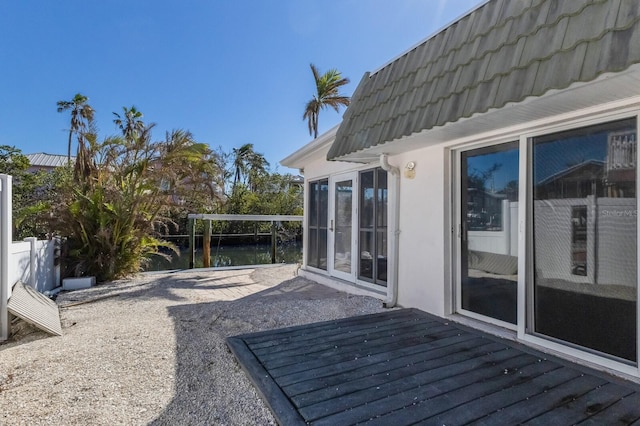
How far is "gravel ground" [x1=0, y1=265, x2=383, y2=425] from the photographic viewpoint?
2160 millimetres

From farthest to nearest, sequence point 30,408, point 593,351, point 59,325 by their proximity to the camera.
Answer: point 59,325 → point 593,351 → point 30,408

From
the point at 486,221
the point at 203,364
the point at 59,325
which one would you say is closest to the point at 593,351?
the point at 486,221

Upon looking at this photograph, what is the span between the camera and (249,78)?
13266mm

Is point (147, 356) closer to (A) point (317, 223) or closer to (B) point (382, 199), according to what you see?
(B) point (382, 199)

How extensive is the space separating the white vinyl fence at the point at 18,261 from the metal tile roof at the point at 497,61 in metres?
3.82

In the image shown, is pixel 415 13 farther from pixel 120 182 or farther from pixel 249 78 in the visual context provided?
pixel 249 78

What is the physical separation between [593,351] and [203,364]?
314 centimetres

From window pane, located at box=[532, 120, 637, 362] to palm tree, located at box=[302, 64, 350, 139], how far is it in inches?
557

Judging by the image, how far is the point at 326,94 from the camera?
1659 cm

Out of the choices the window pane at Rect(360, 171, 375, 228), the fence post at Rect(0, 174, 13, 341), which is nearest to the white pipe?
the fence post at Rect(0, 174, 13, 341)

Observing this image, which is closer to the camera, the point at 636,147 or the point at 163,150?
the point at 636,147

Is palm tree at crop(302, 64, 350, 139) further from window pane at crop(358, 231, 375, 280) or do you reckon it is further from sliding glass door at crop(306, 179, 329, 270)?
window pane at crop(358, 231, 375, 280)

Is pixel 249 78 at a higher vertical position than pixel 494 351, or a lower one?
higher

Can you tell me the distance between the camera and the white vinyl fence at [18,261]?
11.7 ft
